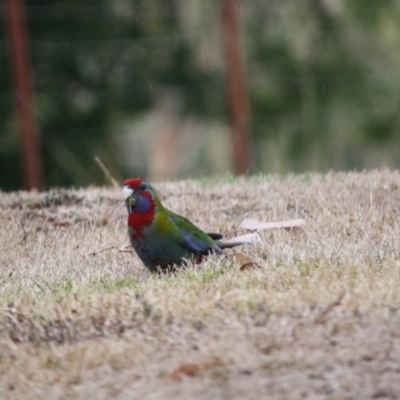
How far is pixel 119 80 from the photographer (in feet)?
42.5

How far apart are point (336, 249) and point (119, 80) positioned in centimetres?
849

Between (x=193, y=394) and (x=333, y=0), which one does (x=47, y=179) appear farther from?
(x=193, y=394)

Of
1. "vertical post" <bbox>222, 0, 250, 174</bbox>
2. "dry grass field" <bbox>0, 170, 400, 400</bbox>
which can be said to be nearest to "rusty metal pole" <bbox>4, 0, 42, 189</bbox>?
"vertical post" <bbox>222, 0, 250, 174</bbox>

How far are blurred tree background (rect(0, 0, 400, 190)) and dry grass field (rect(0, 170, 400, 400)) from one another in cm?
690

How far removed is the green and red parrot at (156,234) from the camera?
477 centimetres

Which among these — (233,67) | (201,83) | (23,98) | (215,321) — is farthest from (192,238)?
(201,83)

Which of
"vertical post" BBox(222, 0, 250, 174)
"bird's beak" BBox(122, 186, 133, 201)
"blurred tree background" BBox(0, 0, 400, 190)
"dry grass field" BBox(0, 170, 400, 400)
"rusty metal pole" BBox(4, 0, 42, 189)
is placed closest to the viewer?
"dry grass field" BBox(0, 170, 400, 400)

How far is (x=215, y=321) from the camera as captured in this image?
3.86 m

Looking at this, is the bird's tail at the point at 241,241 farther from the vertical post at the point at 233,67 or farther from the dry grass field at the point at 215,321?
the vertical post at the point at 233,67

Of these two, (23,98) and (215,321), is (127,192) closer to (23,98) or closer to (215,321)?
(215,321)

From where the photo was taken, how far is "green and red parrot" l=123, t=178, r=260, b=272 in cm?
477

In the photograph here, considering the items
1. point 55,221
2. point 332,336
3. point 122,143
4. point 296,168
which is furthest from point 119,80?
point 332,336

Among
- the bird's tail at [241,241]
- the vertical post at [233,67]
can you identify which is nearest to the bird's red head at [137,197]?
the bird's tail at [241,241]

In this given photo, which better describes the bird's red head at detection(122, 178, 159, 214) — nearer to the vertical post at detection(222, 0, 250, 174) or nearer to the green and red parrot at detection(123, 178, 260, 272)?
the green and red parrot at detection(123, 178, 260, 272)
